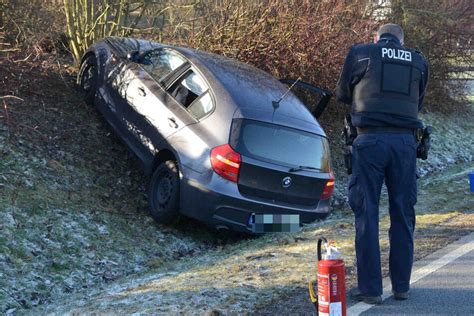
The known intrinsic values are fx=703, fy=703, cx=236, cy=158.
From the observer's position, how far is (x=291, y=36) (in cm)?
1188

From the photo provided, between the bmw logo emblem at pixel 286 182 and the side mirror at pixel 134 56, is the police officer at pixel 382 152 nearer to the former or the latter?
the bmw logo emblem at pixel 286 182

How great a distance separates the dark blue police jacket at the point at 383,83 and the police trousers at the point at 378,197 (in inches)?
5.5

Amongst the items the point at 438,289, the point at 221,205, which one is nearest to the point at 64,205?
the point at 221,205

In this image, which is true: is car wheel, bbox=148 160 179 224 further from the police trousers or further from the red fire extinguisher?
the red fire extinguisher

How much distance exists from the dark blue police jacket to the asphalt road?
1314 mm

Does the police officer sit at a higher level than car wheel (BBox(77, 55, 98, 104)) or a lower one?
lower

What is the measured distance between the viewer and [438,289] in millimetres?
5559

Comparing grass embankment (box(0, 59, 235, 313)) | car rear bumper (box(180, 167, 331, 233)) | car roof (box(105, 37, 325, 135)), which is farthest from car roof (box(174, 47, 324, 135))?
grass embankment (box(0, 59, 235, 313))

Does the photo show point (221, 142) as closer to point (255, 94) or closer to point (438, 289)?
point (255, 94)

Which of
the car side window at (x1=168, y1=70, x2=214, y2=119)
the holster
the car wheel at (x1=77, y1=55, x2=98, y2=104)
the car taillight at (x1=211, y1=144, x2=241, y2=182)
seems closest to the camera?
the holster

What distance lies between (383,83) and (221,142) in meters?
2.57

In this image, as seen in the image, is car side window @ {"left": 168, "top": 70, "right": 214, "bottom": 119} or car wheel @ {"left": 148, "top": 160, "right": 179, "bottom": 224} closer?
car wheel @ {"left": 148, "top": 160, "right": 179, "bottom": 224}

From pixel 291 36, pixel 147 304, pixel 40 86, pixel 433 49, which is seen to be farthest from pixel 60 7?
pixel 433 49

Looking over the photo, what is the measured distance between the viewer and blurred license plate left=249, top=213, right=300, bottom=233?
7426mm
